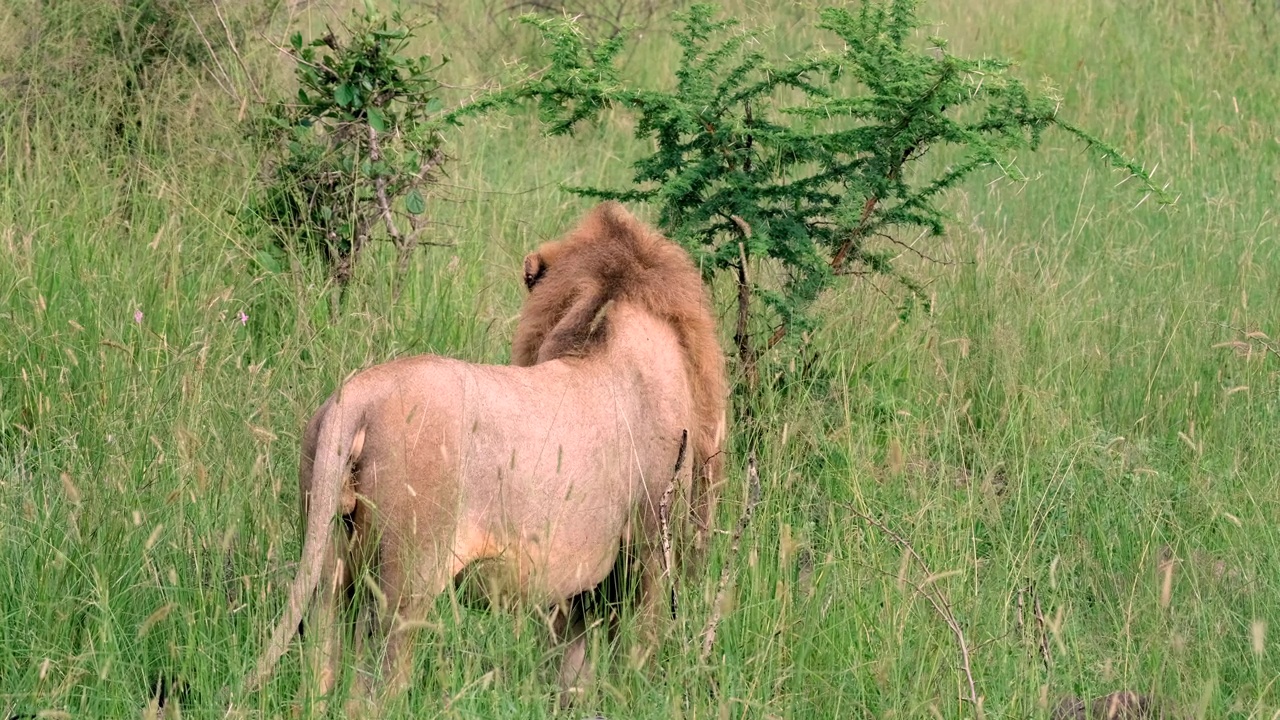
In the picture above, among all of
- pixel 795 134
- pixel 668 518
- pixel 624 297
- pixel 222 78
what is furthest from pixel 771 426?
pixel 222 78

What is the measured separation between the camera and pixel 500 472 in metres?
2.78

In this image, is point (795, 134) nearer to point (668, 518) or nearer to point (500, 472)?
point (668, 518)

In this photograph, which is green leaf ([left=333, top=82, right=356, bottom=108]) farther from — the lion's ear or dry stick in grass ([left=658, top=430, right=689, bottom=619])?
dry stick in grass ([left=658, top=430, right=689, bottom=619])

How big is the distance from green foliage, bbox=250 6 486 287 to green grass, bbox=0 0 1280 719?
0.51 ft

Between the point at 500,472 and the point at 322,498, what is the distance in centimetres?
33

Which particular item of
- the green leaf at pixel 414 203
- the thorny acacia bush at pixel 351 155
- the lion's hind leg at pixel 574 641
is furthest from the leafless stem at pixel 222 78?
the lion's hind leg at pixel 574 641

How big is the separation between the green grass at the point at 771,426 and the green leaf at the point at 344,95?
1.83 feet

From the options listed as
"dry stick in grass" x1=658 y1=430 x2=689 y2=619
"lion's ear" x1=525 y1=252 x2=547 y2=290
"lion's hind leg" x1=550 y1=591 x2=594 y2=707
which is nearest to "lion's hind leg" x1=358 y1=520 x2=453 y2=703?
"dry stick in grass" x1=658 y1=430 x2=689 y2=619

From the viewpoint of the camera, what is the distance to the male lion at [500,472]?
270 centimetres

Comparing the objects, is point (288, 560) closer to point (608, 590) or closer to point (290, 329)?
point (608, 590)

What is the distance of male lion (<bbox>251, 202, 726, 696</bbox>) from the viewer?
8.87 feet

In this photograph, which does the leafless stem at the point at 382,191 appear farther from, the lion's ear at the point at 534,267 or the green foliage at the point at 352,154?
the lion's ear at the point at 534,267

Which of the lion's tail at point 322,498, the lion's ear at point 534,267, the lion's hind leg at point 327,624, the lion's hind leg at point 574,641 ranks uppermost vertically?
the lion's ear at point 534,267

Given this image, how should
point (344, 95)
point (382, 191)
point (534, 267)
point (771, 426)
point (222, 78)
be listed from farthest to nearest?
1. point (222, 78)
2. point (382, 191)
3. point (344, 95)
4. point (771, 426)
5. point (534, 267)
